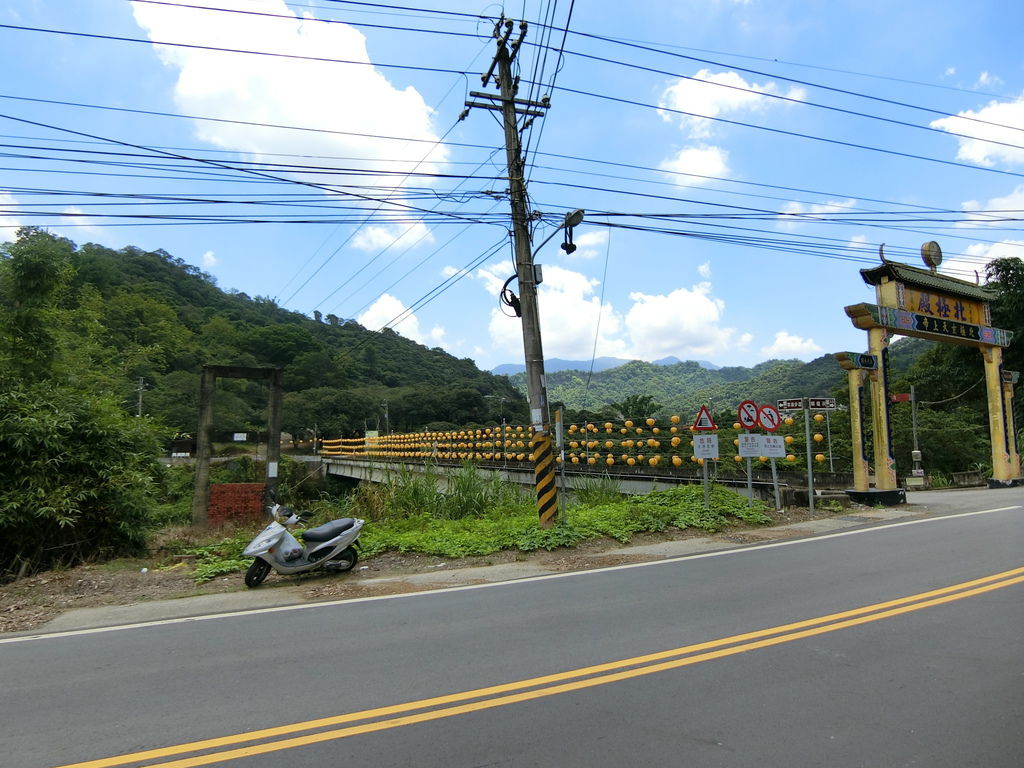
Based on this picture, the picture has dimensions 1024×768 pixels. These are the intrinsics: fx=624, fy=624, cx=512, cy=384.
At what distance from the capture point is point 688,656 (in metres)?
4.98

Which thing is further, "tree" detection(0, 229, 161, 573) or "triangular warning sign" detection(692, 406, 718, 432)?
"triangular warning sign" detection(692, 406, 718, 432)

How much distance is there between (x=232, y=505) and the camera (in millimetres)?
14555

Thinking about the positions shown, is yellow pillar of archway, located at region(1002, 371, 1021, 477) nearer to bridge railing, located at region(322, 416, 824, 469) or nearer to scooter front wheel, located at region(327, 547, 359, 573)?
bridge railing, located at region(322, 416, 824, 469)

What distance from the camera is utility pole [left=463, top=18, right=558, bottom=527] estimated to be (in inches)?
465

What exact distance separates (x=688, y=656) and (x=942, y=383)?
43.8 meters

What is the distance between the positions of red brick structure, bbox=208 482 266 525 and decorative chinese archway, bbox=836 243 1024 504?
1526cm

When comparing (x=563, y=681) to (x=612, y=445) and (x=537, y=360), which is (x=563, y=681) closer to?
(x=537, y=360)

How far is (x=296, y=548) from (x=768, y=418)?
9730 millimetres

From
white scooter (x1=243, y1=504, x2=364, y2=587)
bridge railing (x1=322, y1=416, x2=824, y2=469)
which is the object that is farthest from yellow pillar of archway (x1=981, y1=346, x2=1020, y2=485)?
white scooter (x1=243, y1=504, x2=364, y2=587)

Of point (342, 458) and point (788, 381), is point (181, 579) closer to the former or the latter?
point (342, 458)

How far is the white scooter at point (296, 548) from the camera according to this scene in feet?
27.9

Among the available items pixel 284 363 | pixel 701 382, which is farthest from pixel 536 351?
pixel 701 382

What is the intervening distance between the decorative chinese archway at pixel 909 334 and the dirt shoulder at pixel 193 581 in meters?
7.84

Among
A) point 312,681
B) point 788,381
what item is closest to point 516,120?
point 312,681
